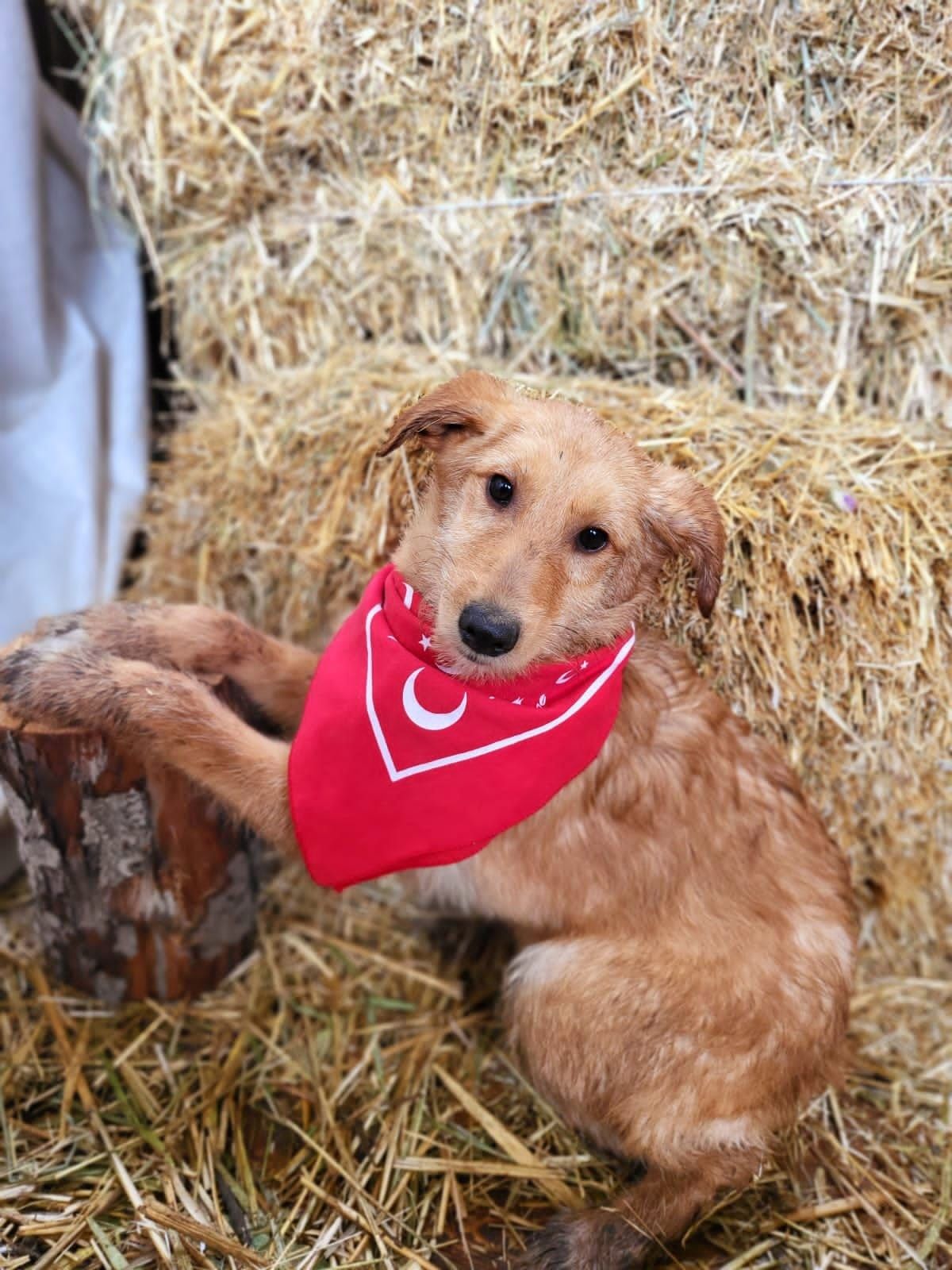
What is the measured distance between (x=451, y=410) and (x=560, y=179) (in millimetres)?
1279

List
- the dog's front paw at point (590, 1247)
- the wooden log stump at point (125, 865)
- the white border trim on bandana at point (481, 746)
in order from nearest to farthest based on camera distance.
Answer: the white border trim on bandana at point (481, 746) → the dog's front paw at point (590, 1247) → the wooden log stump at point (125, 865)

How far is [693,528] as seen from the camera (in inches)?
76.4

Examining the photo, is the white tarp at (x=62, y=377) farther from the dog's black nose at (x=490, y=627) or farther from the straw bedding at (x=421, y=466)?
the dog's black nose at (x=490, y=627)

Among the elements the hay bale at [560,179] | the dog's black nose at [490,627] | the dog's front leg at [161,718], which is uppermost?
the hay bale at [560,179]

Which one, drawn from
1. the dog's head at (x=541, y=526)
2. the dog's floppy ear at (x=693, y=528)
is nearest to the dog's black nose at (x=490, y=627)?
the dog's head at (x=541, y=526)

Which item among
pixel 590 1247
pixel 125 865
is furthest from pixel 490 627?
pixel 590 1247

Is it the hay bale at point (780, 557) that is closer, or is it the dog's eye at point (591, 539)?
the dog's eye at point (591, 539)

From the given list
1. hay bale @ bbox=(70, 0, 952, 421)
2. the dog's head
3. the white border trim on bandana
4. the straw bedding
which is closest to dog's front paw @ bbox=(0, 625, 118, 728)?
the white border trim on bandana

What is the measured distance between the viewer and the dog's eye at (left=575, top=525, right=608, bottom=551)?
192 cm

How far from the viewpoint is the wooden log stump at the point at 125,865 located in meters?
2.39

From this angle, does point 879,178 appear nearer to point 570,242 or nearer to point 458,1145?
point 570,242

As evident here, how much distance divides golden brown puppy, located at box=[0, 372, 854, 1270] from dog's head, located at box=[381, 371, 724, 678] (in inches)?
1.1

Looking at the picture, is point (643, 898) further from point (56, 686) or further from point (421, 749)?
point (56, 686)

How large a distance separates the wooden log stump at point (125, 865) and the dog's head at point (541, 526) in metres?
0.95
